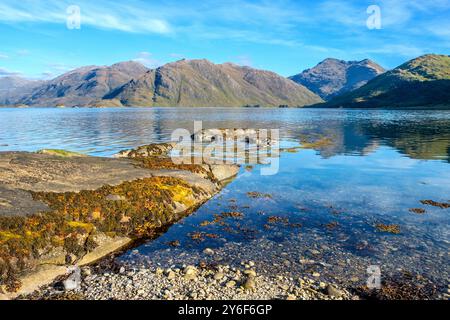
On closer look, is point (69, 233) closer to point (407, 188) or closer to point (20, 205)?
point (20, 205)

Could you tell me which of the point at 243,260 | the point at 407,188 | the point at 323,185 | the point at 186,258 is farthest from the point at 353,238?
the point at 407,188

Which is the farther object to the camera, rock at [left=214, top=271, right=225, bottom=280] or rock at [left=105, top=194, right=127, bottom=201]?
rock at [left=105, top=194, right=127, bottom=201]

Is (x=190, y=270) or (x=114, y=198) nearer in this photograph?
(x=190, y=270)

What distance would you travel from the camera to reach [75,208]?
717 inches

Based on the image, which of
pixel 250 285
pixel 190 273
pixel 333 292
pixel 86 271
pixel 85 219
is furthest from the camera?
pixel 85 219

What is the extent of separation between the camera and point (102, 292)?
12.6 m

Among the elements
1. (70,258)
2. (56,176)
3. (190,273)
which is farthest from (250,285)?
(56,176)

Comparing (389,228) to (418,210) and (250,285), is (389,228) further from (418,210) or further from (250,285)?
(250,285)

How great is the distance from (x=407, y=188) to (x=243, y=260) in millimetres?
19395

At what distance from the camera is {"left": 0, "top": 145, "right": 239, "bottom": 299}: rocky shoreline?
1409 centimetres

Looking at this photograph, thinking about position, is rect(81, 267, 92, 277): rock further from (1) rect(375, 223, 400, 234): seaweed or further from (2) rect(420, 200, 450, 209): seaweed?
(2) rect(420, 200, 450, 209): seaweed

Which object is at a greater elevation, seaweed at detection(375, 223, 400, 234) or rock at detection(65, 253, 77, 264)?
seaweed at detection(375, 223, 400, 234)

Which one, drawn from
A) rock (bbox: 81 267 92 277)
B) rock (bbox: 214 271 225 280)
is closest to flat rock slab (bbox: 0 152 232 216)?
rock (bbox: 81 267 92 277)
